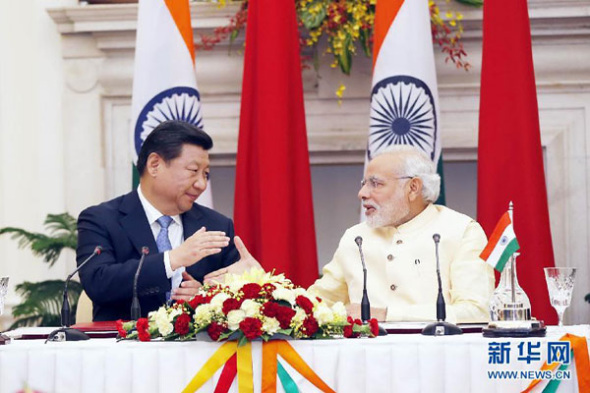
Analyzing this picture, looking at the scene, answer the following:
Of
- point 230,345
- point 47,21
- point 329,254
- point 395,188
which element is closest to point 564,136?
point 329,254

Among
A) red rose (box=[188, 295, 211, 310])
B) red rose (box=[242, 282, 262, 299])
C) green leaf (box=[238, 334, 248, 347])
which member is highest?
red rose (box=[242, 282, 262, 299])

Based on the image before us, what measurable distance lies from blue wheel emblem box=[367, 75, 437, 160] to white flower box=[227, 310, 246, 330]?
2.50 m

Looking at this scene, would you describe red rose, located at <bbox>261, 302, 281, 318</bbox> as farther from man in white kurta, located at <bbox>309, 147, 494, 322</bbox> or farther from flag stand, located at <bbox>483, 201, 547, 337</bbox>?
man in white kurta, located at <bbox>309, 147, 494, 322</bbox>

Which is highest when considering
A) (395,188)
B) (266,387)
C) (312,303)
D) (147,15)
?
(147,15)

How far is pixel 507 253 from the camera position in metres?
3.26

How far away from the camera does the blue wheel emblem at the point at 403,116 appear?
17.4ft

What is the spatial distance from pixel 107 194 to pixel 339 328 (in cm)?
343

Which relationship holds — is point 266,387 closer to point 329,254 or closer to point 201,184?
point 201,184

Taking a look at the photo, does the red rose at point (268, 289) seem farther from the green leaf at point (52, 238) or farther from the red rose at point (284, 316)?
the green leaf at point (52, 238)

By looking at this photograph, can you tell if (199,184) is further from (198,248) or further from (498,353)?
(498,353)

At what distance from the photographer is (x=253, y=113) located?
216 inches

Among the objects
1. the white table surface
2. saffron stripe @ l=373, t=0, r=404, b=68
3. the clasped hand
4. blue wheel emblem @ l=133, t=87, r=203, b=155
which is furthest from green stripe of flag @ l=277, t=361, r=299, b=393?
saffron stripe @ l=373, t=0, r=404, b=68

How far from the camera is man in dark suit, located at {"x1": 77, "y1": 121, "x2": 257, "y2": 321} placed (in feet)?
13.2

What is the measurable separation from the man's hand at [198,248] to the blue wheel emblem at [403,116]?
179 cm
